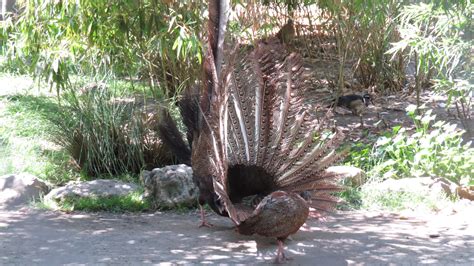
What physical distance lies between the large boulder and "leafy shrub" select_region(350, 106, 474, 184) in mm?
2588

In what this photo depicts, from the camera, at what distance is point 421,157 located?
25.2 ft

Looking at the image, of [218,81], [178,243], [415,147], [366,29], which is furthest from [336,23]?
[178,243]

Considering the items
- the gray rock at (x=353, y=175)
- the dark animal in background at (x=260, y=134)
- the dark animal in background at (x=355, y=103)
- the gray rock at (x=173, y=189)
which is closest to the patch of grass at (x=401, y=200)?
the gray rock at (x=353, y=175)

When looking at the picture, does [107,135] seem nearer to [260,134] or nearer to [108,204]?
[108,204]

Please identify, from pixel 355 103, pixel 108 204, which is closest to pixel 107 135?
pixel 108 204

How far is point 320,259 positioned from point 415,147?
301cm

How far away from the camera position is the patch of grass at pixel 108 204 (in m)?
6.85

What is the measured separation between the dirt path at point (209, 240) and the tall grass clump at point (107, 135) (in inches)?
49.4

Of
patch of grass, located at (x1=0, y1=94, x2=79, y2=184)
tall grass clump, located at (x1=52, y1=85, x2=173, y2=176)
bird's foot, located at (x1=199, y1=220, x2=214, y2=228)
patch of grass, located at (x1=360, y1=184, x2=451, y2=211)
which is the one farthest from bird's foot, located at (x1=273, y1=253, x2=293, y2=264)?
patch of grass, located at (x1=0, y1=94, x2=79, y2=184)

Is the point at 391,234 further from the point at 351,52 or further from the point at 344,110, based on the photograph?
the point at 351,52

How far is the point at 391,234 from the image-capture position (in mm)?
5961

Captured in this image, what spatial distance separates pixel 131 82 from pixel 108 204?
2349mm

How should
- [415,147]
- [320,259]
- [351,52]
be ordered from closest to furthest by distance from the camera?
[320,259] → [415,147] → [351,52]

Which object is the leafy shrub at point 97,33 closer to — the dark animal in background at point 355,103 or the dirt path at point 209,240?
the dirt path at point 209,240
